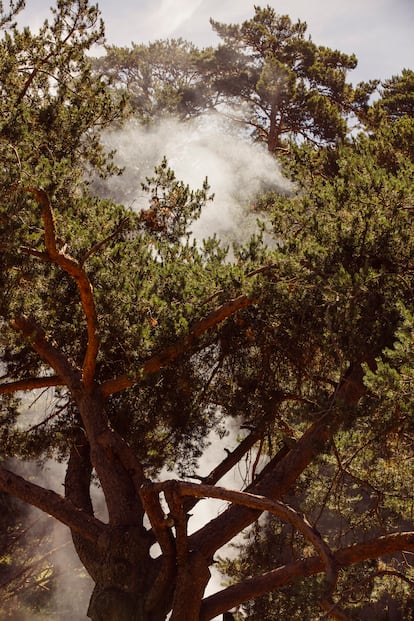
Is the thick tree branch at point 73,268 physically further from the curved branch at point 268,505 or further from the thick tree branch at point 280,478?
the thick tree branch at point 280,478

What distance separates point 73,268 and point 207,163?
63.2 feet

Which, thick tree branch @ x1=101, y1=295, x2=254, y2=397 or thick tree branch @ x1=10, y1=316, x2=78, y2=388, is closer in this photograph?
thick tree branch @ x1=101, y1=295, x2=254, y2=397

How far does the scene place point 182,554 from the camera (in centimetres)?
622

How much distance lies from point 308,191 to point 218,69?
56.5 feet

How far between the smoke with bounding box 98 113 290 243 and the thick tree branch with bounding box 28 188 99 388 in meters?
13.9

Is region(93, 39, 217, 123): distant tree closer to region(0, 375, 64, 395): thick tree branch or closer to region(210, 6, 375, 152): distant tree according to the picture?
region(210, 6, 375, 152): distant tree

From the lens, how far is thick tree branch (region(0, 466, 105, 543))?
666cm

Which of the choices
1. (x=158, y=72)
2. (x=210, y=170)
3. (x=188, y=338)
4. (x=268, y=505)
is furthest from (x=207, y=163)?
(x=268, y=505)

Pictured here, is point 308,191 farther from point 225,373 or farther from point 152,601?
point 152,601

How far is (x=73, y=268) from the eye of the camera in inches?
229

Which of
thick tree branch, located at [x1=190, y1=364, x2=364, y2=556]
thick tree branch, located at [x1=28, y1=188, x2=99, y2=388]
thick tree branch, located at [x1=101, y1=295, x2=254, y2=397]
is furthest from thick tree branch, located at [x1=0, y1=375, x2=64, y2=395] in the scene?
thick tree branch, located at [x1=190, y1=364, x2=364, y2=556]

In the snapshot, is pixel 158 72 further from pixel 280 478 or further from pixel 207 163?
pixel 280 478

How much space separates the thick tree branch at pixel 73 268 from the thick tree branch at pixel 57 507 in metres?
1.40

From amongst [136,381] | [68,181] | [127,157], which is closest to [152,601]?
[136,381]
